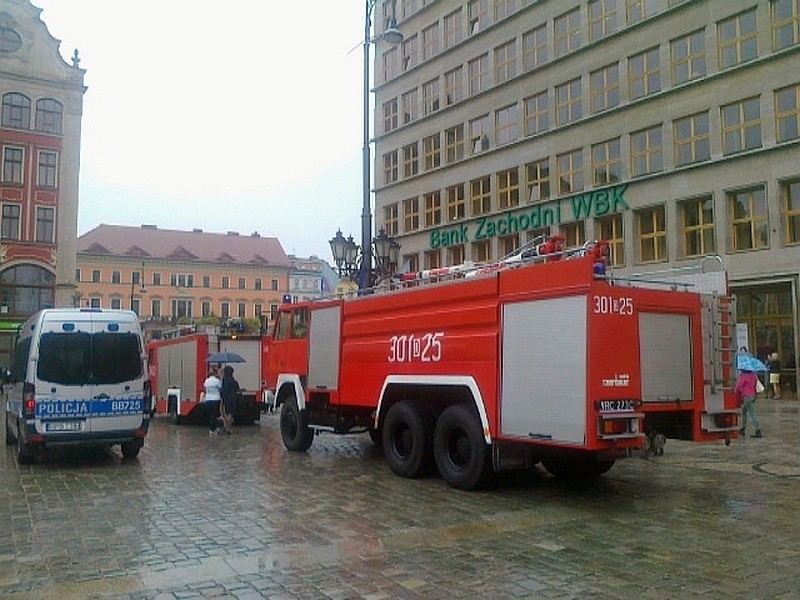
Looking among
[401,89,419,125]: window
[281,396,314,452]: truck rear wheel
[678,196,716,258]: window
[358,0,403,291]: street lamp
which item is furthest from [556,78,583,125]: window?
[281,396,314,452]: truck rear wheel

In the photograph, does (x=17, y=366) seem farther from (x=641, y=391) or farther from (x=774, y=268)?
(x=774, y=268)

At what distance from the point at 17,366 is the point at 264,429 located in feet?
23.6

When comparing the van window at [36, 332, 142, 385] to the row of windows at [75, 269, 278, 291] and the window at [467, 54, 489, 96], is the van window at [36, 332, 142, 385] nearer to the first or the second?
the window at [467, 54, 489, 96]

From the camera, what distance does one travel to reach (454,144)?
41719 millimetres

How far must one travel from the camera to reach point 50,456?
530 inches

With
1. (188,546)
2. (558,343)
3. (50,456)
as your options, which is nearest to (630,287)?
(558,343)

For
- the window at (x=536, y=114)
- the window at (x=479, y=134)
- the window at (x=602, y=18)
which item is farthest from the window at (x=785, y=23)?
the window at (x=479, y=134)

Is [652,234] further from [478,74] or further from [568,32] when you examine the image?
[478,74]

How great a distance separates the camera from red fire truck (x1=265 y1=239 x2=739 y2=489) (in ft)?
26.2

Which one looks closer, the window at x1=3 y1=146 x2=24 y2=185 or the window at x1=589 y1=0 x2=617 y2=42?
the window at x1=589 y1=0 x2=617 y2=42

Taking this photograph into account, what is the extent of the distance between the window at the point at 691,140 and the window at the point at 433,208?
15.3 metres

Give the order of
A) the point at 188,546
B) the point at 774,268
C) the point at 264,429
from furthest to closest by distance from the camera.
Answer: the point at 774,268, the point at 264,429, the point at 188,546

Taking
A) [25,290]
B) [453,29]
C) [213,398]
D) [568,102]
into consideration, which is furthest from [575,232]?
[25,290]

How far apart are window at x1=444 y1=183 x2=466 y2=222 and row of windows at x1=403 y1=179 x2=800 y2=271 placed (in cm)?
658
